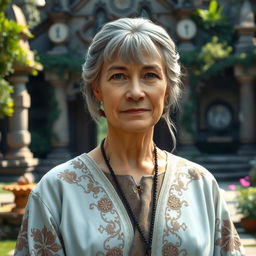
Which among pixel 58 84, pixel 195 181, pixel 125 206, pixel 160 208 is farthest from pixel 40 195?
pixel 58 84

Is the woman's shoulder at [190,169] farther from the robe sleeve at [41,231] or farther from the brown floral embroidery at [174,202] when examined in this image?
the robe sleeve at [41,231]

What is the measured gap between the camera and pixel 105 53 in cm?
174

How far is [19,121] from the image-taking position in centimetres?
1249

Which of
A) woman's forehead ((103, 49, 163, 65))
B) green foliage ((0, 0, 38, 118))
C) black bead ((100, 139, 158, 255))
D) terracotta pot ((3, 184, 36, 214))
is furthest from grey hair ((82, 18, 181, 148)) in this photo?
terracotta pot ((3, 184, 36, 214))

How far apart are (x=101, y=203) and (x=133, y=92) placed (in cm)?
39

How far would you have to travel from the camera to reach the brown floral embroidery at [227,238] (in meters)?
1.85

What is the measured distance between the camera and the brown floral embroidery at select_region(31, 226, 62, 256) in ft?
5.48

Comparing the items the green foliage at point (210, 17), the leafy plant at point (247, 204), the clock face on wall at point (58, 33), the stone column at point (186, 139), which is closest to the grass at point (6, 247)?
the leafy plant at point (247, 204)

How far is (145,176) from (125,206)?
0.14 metres

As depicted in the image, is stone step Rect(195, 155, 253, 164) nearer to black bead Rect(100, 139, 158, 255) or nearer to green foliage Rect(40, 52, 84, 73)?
green foliage Rect(40, 52, 84, 73)

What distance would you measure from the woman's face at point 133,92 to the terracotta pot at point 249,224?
5238 millimetres

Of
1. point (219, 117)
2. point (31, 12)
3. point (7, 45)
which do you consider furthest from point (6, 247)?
point (219, 117)

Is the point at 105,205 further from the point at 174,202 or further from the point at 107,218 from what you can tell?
the point at 174,202

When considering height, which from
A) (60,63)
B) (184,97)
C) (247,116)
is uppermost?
(60,63)
